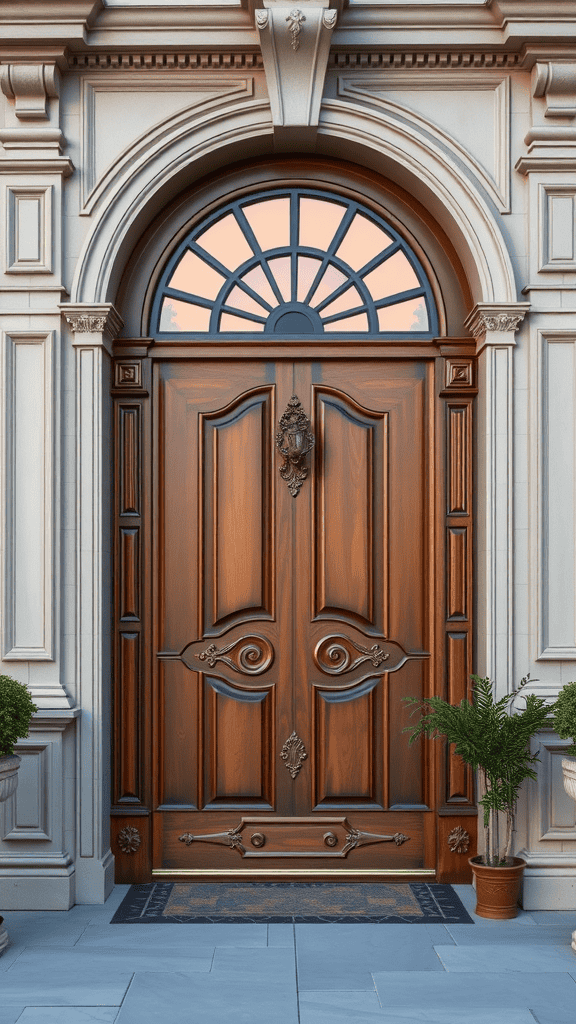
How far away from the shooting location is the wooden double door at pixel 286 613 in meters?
5.47

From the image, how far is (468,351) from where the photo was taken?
5547 millimetres

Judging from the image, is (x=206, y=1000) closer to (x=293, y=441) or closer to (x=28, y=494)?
(x=28, y=494)

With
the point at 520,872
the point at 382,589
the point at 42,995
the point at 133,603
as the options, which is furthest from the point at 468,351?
the point at 42,995

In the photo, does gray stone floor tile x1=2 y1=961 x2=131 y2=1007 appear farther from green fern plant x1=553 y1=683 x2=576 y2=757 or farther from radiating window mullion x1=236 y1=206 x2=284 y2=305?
radiating window mullion x1=236 y1=206 x2=284 y2=305

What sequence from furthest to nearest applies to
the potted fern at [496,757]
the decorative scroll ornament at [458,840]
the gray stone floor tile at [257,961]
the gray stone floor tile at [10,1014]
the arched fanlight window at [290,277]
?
the arched fanlight window at [290,277] < the decorative scroll ornament at [458,840] < the potted fern at [496,757] < the gray stone floor tile at [257,961] < the gray stone floor tile at [10,1014]

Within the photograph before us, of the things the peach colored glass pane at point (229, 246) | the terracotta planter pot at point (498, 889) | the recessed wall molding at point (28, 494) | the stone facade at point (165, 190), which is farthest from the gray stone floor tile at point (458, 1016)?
the peach colored glass pane at point (229, 246)

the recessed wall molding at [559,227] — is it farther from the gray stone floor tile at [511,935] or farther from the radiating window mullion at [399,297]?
the gray stone floor tile at [511,935]

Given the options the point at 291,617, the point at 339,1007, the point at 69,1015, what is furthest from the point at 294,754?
the point at 69,1015

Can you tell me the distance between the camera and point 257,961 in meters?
4.34

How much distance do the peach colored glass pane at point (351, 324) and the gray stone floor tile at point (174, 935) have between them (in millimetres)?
3235

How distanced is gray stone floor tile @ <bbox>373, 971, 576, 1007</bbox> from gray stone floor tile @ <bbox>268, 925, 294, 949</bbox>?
531 mm

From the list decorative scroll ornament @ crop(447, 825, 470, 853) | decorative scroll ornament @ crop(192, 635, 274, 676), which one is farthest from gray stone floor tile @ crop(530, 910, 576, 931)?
decorative scroll ornament @ crop(192, 635, 274, 676)

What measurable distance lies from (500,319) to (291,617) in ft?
6.60

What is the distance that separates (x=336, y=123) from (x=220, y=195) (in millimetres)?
783
